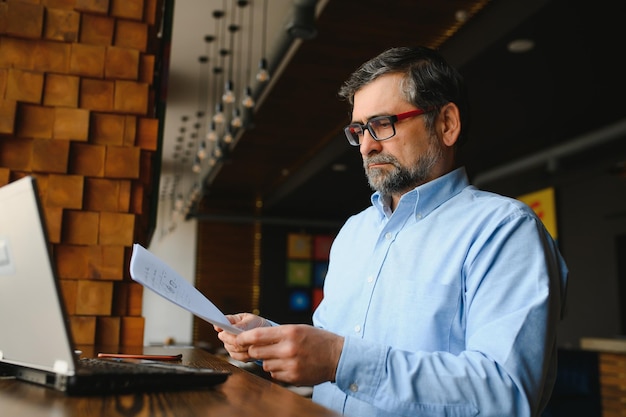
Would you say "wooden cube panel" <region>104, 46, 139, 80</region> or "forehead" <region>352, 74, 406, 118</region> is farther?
"wooden cube panel" <region>104, 46, 139, 80</region>

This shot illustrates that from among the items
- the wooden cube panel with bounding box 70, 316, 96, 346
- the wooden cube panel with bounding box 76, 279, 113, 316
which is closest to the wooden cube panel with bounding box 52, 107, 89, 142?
the wooden cube panel with bounding box 76, 279, 113, 316

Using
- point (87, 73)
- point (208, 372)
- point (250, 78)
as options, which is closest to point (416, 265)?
point (208, 372)

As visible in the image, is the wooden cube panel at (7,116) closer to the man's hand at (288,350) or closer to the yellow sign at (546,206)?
the man's hand at (288,350)

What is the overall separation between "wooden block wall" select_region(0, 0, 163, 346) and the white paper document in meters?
1.07

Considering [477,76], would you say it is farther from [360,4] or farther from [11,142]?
[11,142]

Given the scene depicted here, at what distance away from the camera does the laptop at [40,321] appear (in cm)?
75

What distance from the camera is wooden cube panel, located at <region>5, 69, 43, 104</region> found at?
1.91 metres

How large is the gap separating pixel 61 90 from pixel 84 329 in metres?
0.79

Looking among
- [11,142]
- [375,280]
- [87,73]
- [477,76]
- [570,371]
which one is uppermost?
[477,76]

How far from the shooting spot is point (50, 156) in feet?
6.31

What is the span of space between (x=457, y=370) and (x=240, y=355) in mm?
411

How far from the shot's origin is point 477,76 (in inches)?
195

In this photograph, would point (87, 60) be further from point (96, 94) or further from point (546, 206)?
point (546, 206)

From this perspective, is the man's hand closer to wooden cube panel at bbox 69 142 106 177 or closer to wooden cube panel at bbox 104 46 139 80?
wooden cube panel at bbox 69 142 106 177
